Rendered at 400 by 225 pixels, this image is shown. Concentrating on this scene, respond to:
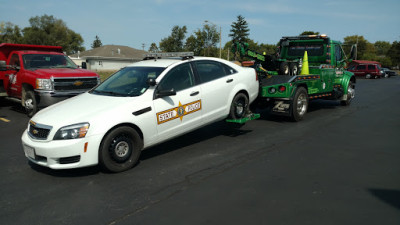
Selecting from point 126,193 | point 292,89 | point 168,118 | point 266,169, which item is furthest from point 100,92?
point 292,89

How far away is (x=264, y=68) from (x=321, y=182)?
18.8 ft

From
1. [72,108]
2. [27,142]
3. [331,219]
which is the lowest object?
[331,219]

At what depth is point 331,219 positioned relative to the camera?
3.48 metres

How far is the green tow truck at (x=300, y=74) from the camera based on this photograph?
838 cm

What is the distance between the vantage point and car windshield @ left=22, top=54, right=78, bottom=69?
395 inches

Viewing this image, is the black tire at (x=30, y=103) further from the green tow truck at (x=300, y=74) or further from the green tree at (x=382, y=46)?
the green tree at (x=382, y=46)

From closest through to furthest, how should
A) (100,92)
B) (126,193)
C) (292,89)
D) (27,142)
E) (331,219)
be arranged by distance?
(331,219), (126,193), (27,142), (100,92), (292,89)

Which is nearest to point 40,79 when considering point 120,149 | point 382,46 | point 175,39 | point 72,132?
point 72,132

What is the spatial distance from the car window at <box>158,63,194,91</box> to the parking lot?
124 centimetres

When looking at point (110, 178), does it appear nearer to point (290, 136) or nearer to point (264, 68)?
point (290, 136)

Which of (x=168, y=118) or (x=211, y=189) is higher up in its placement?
(x=168, y=118)

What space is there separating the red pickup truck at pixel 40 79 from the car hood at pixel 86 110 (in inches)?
153

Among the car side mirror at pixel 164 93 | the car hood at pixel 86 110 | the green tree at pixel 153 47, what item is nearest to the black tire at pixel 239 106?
the car side mirror at pixel 164 93

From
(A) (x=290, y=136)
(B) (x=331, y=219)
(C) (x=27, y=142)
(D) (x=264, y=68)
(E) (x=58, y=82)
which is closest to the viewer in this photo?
(B) (x=331, y=219)
